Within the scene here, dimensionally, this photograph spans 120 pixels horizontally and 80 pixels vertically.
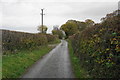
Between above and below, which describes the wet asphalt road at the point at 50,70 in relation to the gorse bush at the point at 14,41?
below

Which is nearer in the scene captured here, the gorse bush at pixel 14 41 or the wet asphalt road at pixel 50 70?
the wet asphalt road at pixel 50 70

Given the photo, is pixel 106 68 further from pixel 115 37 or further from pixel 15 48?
pixel 15 48

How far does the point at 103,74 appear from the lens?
5.23 meters

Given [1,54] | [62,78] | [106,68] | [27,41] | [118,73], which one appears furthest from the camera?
[27,41]

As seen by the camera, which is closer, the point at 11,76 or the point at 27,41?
the point at 11,76

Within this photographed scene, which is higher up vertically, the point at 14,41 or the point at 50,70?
the point at 14,41

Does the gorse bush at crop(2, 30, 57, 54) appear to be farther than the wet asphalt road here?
Yes

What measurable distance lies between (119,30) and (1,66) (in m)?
6.51

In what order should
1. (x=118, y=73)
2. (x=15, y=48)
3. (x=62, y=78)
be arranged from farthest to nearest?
(x=15, y=48), (x=62, y=78), (x=118, y=73)

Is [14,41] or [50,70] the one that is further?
[14,41]

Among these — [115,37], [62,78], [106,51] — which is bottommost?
[62,78]

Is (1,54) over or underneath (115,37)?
underneath

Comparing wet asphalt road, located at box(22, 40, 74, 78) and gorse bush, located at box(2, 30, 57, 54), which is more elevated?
gorse bush, located at box(2, 30, 57, 54)

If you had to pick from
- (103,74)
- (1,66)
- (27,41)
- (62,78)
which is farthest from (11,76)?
(27,41)
